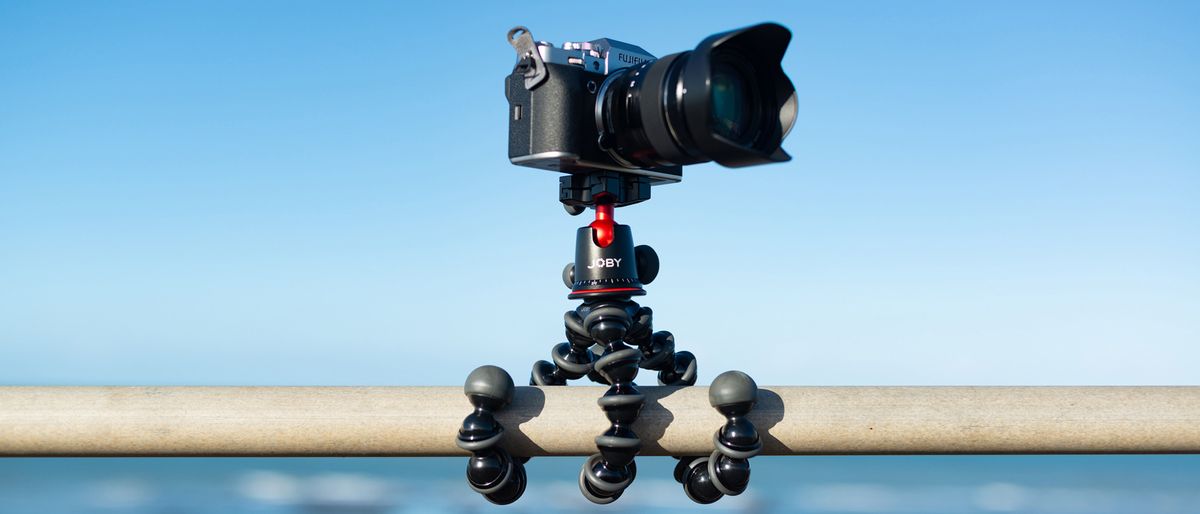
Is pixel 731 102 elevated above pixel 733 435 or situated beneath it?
elevated above

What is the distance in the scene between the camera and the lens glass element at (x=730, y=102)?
1.54 m

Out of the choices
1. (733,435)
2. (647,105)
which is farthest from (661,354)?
(647,105)

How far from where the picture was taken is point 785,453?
172 centimetres

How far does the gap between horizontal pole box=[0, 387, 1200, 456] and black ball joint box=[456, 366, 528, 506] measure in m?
0.04

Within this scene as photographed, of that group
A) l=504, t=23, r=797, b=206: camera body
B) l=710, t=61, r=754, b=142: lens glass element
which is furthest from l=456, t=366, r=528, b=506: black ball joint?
l=710, t=61, r=754, b=142: lens glass element

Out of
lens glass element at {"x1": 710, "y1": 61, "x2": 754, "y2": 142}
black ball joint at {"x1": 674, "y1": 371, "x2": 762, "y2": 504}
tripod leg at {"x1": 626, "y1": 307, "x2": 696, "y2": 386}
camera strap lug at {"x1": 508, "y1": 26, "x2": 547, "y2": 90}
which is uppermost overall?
camera strap lug at {"x1": 508, "y1": 26, "x2": 547, "y2": 90}

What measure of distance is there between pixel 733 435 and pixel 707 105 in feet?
1.72

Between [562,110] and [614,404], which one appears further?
[562,110]

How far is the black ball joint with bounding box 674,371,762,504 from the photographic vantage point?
→ 5.28ft

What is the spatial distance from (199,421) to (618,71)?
0.92 metres

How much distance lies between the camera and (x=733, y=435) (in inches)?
64.0

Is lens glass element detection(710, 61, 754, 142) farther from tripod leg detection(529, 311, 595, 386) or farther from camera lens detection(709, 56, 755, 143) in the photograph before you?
tripod leg detection(529, 311, 595, 386)

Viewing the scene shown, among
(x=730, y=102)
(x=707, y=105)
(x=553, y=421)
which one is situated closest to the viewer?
(x=707, y=105)

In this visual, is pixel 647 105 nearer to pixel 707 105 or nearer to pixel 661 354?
pixel 707 105
